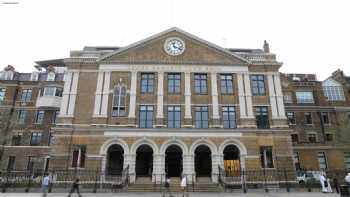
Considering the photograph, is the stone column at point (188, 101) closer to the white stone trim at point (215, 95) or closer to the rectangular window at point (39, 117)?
the white stone trim at point (215, 95)

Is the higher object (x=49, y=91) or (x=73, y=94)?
(x=49, y=91)

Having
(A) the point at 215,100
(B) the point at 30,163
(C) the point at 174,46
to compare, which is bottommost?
(B) the point at 30,163

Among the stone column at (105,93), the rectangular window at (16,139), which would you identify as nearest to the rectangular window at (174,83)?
the stone column at (105,93)

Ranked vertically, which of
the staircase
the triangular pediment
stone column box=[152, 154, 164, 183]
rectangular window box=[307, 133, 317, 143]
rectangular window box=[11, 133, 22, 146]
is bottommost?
the staircase

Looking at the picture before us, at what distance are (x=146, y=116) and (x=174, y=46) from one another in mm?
8704

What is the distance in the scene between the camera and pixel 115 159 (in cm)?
2700

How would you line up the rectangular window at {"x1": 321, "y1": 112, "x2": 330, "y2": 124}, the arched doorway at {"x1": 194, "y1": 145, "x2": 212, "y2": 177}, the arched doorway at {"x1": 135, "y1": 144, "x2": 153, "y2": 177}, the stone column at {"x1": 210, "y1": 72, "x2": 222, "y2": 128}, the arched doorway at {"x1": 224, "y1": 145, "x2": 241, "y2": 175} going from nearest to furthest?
the arched doorway at {"x1": 224, "y1": 145, "x2": 241, "y2": 175}
the stone column at {"x1": 210, "y1": 72, "x2": 222, "y2": 128}
the arched doorway at {"x1": 135, "y1": 144, "x2": 153, "y2": 177}
the arched doorway at {"x1": 194, "y1": 145, "x2": 212, "y2": 177}
the rectangular window at {"x1": 321, "y1": 112, "x2": 330, "y2": 124}

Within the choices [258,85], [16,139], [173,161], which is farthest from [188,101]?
[16,139]

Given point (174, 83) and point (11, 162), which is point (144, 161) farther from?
point (11, 162)

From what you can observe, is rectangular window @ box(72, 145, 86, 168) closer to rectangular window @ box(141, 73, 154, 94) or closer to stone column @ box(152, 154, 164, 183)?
stone column @ box(152, 154, 164, 183)

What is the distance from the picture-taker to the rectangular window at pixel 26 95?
128ft

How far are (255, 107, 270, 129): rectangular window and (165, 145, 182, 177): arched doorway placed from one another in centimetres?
882

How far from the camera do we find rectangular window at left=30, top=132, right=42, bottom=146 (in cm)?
3688

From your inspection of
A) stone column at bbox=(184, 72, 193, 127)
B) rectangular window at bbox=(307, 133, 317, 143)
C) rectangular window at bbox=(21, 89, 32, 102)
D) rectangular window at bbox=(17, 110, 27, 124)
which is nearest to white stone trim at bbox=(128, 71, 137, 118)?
stone column at bbox=(184, 72, 193, 127)
